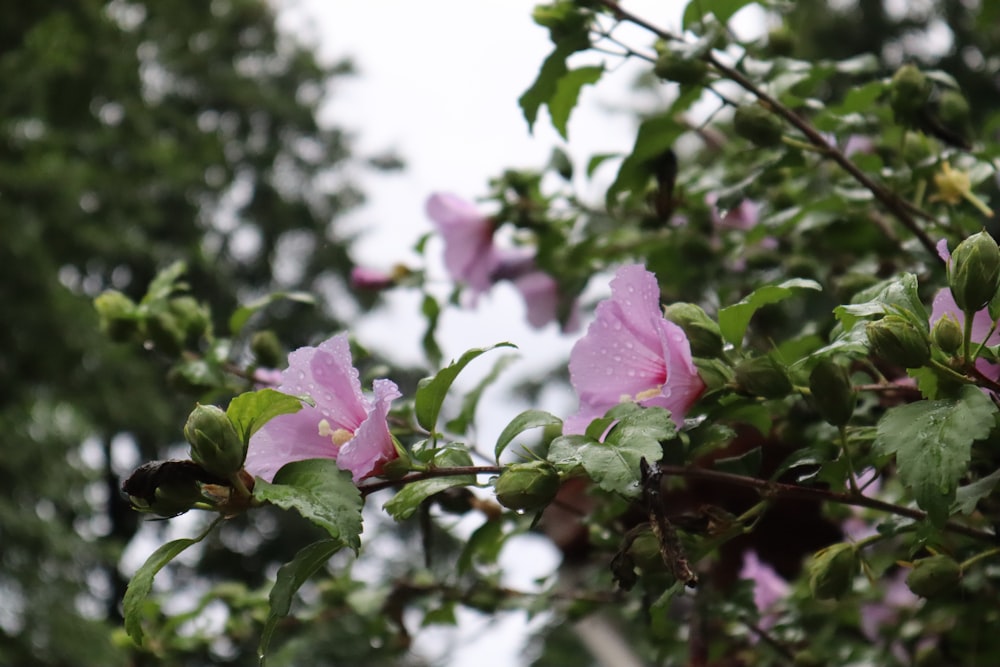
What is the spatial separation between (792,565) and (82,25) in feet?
9.14

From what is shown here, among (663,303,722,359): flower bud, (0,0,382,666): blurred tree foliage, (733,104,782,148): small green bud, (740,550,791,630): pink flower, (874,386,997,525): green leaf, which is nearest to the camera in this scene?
(874,386,997,525): green leaf

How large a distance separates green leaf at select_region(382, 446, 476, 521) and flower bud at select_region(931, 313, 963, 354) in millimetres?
196

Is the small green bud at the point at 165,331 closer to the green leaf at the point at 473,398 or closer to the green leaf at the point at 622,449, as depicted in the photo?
the green leaf at the point at 473,398

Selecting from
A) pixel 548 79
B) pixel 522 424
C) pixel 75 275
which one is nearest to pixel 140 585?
pixel 522 424

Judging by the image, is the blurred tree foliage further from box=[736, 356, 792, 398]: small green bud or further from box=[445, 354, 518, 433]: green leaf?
box=[736, 356, 792, 398]: small green bud

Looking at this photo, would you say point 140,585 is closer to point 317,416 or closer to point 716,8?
point 317,416

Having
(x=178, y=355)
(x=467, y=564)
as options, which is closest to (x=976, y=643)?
(x=467, y=564)

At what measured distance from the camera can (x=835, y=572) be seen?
0.47 metres

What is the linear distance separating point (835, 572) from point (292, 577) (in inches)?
9.9

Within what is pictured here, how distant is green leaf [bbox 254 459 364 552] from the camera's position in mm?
361

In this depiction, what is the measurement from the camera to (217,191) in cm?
625

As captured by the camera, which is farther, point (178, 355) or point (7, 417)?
point (7, 417)

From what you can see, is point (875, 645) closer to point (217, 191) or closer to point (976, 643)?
point (976, 643)

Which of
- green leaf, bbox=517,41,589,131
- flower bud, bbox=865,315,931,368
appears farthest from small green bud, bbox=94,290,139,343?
flower bud, bbox=865,315,931,368
